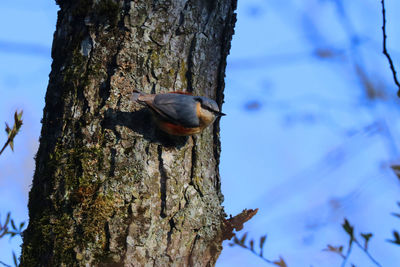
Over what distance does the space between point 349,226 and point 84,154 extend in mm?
1080

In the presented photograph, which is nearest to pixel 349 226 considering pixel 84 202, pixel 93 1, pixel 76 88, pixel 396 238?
pixel 396 238

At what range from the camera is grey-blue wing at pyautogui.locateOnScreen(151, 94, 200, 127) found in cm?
213

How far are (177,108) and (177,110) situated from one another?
1 centimetres

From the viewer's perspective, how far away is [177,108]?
7.22ft

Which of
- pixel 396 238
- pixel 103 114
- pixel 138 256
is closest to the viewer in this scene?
pixel 396 238

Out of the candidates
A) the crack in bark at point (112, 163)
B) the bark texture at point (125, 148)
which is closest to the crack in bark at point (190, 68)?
the bark texture at point (125, 148)

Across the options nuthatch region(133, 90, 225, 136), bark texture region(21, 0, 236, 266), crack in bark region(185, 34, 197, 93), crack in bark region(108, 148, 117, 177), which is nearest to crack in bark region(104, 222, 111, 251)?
bark texture region(21, 0, 236, 266)

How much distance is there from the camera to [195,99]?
2.26 m

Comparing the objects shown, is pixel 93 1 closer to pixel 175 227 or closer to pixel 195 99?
pixel 195 99

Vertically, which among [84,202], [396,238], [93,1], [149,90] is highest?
[93,1]

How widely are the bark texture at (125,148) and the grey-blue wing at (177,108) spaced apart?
3.4 inches

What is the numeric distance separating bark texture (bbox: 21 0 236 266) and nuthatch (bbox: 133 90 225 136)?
0.05 meters

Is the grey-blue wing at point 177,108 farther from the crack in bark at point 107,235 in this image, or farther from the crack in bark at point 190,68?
the crack in bark at point 107,235

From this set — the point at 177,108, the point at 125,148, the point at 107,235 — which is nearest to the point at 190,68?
the point at 177,108
